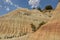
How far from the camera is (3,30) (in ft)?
165

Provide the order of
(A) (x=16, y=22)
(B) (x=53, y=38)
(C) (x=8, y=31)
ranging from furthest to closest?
1. (A) (x=16, y=22)
2. (C) (x=8, y=31)
3. (B) (x=53, y=38)

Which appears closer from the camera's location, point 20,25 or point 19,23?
point 20,25

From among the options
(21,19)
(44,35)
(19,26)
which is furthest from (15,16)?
(44,35)

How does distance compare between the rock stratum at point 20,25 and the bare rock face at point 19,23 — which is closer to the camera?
the rock stratum at point 20,25

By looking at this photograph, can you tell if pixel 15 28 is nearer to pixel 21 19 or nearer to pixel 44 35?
pixel 21 19

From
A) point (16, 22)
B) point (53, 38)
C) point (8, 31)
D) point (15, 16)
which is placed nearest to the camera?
point (53, 38)

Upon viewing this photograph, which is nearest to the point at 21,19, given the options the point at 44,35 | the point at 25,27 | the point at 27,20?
the point at 27,20

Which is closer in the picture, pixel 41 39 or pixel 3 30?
pixel 41 39

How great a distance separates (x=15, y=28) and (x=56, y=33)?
2473cm

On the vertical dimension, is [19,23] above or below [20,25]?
above

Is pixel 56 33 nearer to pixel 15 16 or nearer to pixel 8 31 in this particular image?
pixel 8 31

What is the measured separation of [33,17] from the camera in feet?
189

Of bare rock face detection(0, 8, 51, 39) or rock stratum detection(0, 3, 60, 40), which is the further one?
bare rock face detection(0, 8, 51, 39)

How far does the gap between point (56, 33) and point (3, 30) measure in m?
25.9
